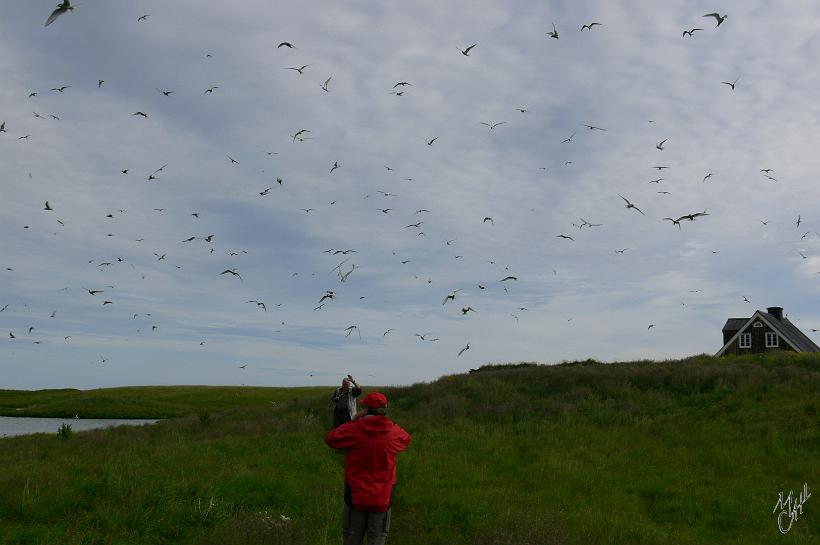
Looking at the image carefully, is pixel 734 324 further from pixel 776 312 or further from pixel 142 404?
pixel 142 404

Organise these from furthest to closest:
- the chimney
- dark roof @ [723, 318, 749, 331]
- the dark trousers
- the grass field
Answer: dark roof @ [723, 318, 749, 331]
the chimney
the grass field
the dark trousers

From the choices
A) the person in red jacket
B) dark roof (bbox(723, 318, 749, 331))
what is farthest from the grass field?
dark roof (bbox(723, 318, 749, 331))

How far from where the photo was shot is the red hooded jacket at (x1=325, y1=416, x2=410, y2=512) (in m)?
7.04

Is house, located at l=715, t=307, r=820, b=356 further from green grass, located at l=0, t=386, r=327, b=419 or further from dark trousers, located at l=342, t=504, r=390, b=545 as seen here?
dark trousers, located at l=342, t=504, r=390, b=545

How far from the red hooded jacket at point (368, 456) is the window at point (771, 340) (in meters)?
54.9

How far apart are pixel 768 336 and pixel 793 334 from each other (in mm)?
2371

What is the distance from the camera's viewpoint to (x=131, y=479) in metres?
11.6

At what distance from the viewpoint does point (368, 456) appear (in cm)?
704

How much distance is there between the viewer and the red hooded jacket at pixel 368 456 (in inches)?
277

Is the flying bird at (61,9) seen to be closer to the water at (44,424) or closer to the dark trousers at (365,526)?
the dark trousers at (365,526)

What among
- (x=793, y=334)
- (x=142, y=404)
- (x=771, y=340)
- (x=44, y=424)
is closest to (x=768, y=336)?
(x=771, y=340)

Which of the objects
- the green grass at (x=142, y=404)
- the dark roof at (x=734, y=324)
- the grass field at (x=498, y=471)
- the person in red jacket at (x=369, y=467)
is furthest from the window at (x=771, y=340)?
the person in red jacket at (x=369, y=467)

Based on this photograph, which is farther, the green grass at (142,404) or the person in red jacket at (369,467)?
the green grass at (142,404)

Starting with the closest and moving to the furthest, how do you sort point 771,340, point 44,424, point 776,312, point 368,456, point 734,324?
point 368,456
point 44,424
point 771,340
point 776,312
point 734,324
